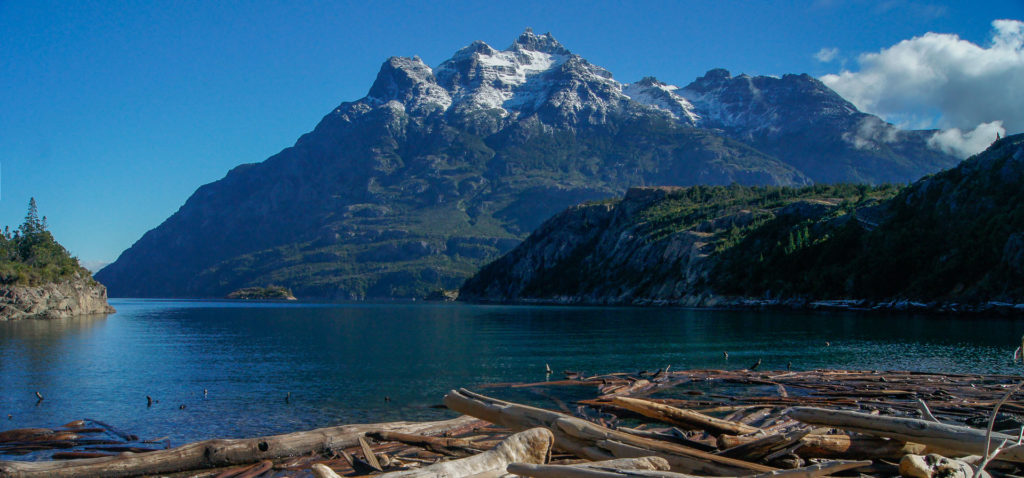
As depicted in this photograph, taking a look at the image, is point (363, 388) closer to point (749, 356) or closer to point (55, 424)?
point (55, 424)

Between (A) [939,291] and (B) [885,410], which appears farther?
(A) [939,291]

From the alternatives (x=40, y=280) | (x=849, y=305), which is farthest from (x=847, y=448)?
(x=40, y=280)

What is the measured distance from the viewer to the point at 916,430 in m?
11.3

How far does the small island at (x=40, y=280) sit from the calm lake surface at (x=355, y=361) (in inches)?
1917

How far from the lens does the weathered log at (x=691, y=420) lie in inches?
546

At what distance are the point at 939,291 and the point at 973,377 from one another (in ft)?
322

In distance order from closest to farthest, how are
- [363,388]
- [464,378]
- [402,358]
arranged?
[363,388] < [464,378] < [402,358]

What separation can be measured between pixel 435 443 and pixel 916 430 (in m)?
11.6

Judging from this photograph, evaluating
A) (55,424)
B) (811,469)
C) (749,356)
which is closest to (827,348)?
(749,356)

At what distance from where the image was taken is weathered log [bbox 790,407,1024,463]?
35.1 ft

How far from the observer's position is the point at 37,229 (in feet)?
527

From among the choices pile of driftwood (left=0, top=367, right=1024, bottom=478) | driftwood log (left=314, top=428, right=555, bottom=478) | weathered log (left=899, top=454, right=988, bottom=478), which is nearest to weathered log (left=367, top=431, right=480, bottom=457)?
pile of driftwood (left=0, top=367, right=1024, bottom=478)

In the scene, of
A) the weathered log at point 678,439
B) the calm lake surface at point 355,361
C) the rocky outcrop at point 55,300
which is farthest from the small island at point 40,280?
the weathered log at point 678,439

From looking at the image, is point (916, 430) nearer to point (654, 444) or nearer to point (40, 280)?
point (654, 444)
